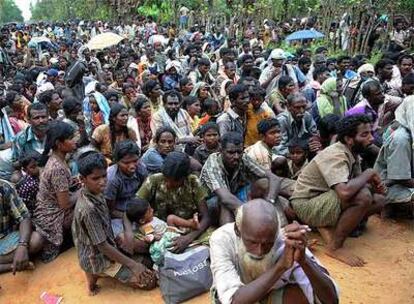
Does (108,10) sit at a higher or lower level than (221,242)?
lower

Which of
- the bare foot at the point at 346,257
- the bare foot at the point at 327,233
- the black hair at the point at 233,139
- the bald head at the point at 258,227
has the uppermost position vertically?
the bald head at the point at 258,227

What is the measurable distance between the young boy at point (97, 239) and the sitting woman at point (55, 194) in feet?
1.54

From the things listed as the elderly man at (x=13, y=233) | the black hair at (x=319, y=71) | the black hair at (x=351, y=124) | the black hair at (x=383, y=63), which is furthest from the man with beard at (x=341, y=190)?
the black hair at (x=319, y=71)

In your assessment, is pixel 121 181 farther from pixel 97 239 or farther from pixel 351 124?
pixel 351 124

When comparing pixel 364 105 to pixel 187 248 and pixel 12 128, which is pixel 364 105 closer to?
pixel 187 248

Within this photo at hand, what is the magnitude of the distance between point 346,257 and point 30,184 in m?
2.99

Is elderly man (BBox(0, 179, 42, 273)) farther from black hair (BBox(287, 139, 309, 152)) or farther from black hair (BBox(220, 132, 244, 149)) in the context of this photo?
black hair (BBox(287, 139, 309, 152))

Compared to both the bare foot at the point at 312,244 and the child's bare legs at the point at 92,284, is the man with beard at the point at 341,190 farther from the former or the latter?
the child's bare legs at the point at 92,284

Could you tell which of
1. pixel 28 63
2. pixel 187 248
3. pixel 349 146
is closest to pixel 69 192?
pixel 187 248

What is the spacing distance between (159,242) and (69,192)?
3.39 ft

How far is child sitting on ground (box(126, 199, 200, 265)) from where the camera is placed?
3.97 meters

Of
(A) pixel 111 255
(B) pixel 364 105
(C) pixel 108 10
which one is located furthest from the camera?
(C) pixel 108 10

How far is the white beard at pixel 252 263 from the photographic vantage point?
102 inches

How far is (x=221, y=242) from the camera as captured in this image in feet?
8.95
